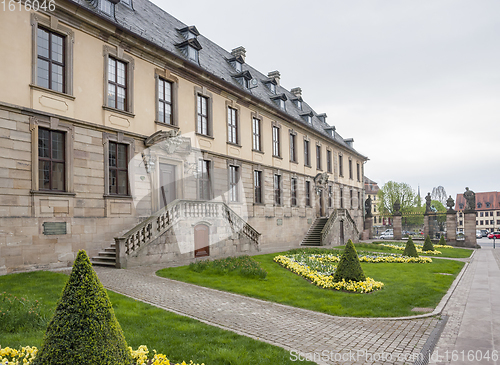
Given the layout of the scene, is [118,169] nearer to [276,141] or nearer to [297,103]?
[276,141]

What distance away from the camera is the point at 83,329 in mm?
3703

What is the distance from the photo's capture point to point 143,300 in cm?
938

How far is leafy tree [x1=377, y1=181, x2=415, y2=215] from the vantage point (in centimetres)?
7644

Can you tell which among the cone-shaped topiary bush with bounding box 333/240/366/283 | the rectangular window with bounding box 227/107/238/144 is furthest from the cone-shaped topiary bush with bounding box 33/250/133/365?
the rectangular window with bounding box 227/107/238/144

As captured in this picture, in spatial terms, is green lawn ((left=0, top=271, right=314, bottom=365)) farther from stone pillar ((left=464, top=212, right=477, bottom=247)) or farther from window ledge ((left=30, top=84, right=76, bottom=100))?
stone pillar ((left=464, top=212, right=477, bottom=247))

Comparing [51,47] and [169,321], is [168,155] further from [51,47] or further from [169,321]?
[169,321]

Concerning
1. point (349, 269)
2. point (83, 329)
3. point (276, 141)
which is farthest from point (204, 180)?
point (83, 329)

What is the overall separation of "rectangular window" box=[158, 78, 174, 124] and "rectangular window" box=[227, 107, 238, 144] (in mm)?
5574

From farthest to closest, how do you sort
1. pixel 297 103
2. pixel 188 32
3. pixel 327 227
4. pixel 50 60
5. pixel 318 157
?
pixel 297 103 → pixel 318 157 → pixel 327 227 → pixel 188 32 → pixel 50 60

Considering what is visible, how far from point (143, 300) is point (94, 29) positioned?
43.0 ft

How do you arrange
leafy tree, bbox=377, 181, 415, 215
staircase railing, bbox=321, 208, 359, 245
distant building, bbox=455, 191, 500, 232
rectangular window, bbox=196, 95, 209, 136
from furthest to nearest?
distant building, bbox=455, 191, 500, 232 → leafy tree, bbox=377, 181, 415, 215 → staircase railing, bbox=321, 208, 359, 245 → rectangular window, bbox=196, 95, 209, 136

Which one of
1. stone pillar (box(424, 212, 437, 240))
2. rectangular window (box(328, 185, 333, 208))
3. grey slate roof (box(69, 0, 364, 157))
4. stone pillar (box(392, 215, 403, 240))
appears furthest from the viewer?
stone pillar (box(392, 215, 403, 240))

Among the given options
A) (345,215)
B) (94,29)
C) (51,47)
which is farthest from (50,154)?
(345,215)

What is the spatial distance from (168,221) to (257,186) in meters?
12.4
